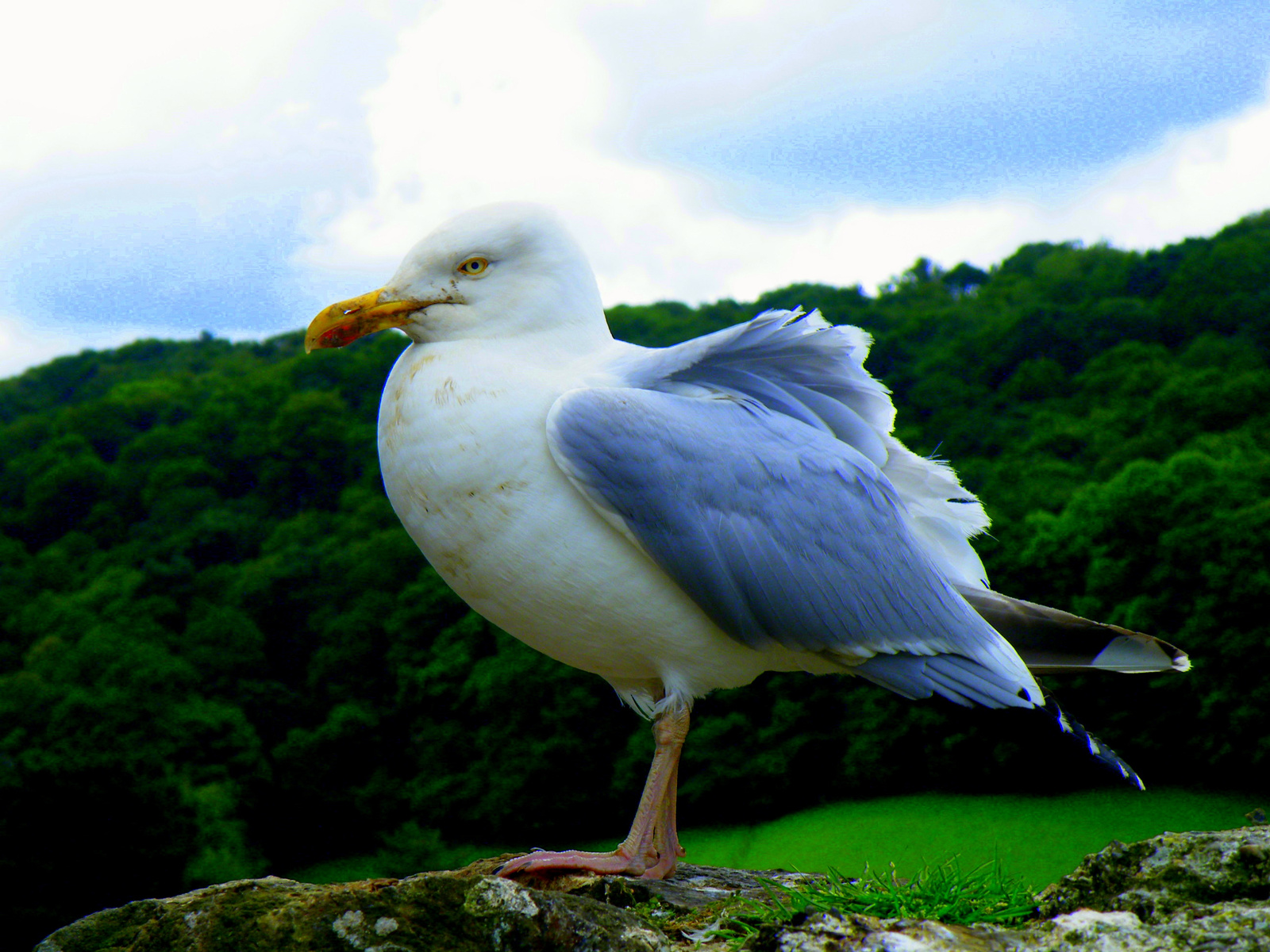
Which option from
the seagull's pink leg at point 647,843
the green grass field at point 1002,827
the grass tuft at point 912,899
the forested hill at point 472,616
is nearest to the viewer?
the grass tuft at point 912,899

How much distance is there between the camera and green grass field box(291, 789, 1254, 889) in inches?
375

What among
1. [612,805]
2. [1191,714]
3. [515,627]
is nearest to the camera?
[515,627]

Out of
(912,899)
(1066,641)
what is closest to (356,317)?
(912,899)

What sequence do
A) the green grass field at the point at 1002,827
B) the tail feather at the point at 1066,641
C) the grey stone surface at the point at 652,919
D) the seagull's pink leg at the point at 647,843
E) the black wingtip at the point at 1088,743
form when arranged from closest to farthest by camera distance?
the grey stone surface at the point at 652,919 → the seagull's pink leg at the point at 647,843 → the black wingtip at the point at 1088,743 → the tail feather at the point at 1066,641 → the green grass field at the point at 1002,827

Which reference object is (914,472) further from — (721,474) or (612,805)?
(612,805)

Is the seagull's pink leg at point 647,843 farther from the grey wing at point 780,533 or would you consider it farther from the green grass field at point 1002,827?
the green grass field at point 1002,827

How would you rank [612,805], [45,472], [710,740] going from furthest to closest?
[45,472], [612,805], [710,740]

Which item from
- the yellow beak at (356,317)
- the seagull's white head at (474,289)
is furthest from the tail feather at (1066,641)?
the yellow beak at (356,317)

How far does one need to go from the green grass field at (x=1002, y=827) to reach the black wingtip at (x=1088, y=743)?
234 inches

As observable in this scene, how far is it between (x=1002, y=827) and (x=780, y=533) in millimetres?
8083

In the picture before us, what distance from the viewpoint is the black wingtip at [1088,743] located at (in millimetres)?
3193

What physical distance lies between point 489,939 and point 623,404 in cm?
137

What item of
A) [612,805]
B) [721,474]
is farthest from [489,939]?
[612,805]

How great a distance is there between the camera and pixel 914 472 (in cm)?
370
